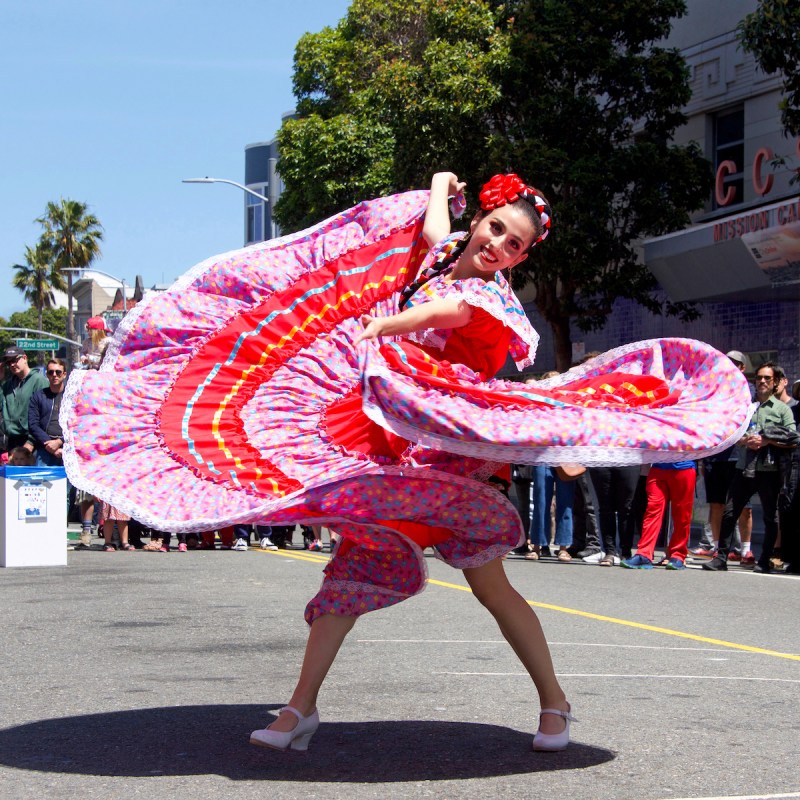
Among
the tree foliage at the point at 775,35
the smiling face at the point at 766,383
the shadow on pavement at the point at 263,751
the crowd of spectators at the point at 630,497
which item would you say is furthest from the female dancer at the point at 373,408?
the tree foliage at the point at 775,35

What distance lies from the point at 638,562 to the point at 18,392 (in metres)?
6.56

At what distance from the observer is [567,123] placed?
2656cm

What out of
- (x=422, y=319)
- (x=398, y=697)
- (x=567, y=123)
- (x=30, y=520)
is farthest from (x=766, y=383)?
(x=567, y=123)

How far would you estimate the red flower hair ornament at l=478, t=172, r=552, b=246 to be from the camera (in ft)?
16.4

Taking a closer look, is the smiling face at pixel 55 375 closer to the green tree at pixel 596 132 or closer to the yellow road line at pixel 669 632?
the yellow road line at pixel 669 632

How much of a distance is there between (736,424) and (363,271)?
1.53 m

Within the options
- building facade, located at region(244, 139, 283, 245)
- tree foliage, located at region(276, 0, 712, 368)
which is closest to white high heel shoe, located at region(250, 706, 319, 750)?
tree foliage, located at region(276, 0, 712, 368)

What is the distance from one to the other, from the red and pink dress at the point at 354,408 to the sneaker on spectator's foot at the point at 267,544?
10648 mm

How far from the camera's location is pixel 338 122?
3303 cm

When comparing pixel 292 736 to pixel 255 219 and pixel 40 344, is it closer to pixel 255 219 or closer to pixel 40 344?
pixel 40 344

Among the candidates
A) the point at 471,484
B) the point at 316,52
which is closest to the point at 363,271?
the point at 471,484

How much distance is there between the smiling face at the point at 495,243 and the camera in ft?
16.1

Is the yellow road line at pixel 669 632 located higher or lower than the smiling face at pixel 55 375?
lower

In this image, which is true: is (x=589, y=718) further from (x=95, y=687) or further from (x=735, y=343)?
(x=735, y=343)
